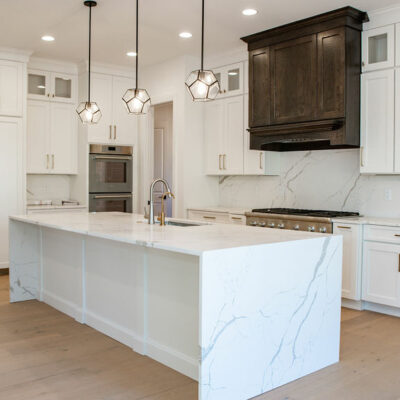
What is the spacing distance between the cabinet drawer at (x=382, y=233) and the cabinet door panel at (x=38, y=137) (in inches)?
162

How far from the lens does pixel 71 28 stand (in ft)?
15.9

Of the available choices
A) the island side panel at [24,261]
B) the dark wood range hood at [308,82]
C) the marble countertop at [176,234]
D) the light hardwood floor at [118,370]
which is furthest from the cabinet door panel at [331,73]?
the island side panel at [24,261]

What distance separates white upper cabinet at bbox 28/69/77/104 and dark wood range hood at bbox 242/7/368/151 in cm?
260

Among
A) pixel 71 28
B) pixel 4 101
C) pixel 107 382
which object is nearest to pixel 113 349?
pixel 107 382

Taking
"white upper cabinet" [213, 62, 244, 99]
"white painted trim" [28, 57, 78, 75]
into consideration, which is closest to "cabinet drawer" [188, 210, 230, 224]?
"white upper cabinet" [213, 62, 244, 99]

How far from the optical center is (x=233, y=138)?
5.64 meters

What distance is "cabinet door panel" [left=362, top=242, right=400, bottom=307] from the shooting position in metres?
3.94

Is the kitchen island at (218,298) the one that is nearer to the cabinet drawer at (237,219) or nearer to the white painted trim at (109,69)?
the cabinet drawer at (237,219)

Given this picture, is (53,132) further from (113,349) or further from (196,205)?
(113,349)

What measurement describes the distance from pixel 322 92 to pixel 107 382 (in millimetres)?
3125

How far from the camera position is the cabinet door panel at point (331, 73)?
4215 mm

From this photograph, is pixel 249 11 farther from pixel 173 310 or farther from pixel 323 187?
pixel 173 310

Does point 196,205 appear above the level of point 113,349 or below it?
above

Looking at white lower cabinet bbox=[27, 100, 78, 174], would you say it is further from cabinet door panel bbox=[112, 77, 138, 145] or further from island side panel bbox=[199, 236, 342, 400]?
island side panel bbox=[199, 236, 342, 400]
